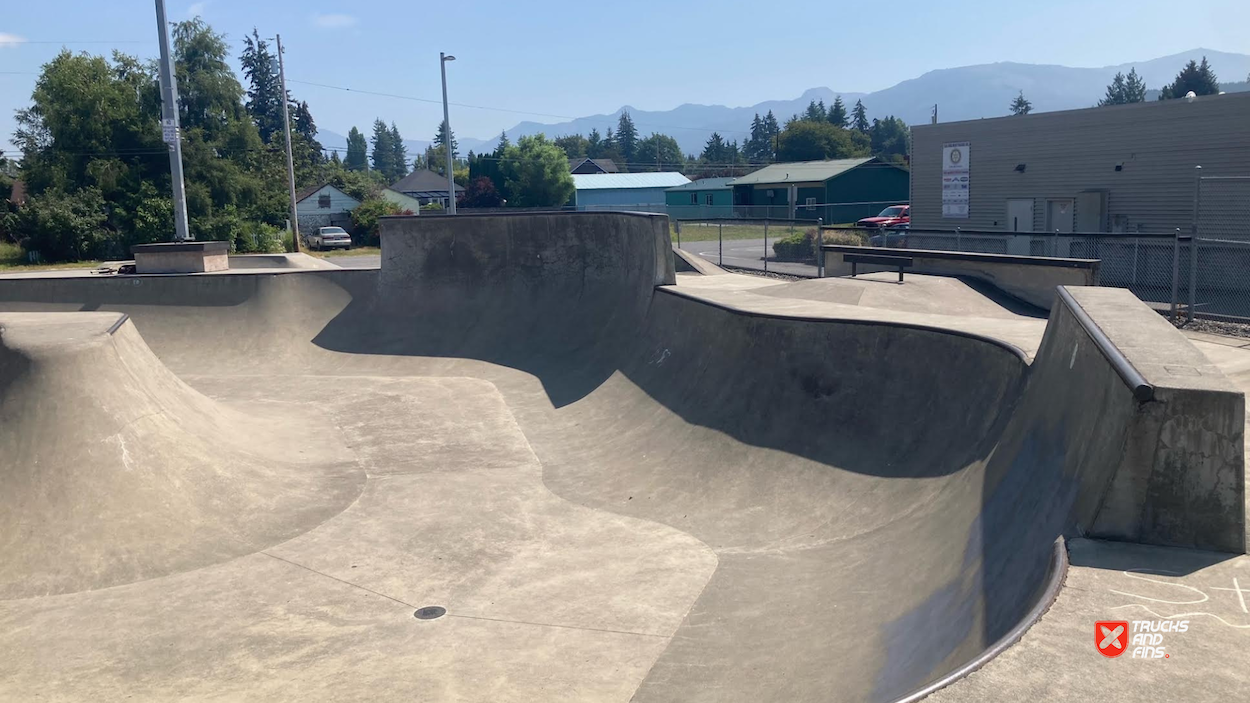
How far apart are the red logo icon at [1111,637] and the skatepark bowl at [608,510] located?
277 millimetres

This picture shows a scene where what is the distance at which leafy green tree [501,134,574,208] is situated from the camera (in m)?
69.6

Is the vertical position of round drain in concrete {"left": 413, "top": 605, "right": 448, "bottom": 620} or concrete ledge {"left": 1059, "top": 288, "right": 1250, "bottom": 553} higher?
concrete ledge {"left": 1059, "top": 288, "right": 1250, "bottom": 553}

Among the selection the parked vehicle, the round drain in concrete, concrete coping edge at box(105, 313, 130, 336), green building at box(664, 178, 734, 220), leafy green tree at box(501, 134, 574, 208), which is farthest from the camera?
leafy green tree at box(501, 134, 574, 208)

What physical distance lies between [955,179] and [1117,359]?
27.4 meters

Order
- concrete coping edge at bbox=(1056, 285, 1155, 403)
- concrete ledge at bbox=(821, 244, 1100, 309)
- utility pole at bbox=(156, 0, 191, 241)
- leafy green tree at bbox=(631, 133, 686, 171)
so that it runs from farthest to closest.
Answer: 1. leafy green tree at bbox=(631, 133, 686, 171)
2. utility pole at bbox=(156, 0, 191, 241)
3. concrete ledge at bbox=(821, 244, 1100, 309)
4. concrete coping edge at bbox=(1056, 285, 1155, 403)

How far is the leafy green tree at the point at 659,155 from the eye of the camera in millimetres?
141500

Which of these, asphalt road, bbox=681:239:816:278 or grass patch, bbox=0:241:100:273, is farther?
grass patch, bbox=0:241:100:273

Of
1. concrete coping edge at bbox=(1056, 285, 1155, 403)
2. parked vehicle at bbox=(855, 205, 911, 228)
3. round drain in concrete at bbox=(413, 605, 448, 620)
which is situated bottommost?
round drain in concrete at bbox=(413, 605, 448, 620)

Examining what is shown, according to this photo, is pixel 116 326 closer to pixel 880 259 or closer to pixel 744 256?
A: pixel 880 259

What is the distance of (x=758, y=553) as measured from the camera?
25.7 ft

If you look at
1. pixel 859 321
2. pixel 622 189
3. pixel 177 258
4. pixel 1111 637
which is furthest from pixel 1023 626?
pixel 622 189

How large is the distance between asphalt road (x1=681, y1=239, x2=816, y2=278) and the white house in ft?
85.8

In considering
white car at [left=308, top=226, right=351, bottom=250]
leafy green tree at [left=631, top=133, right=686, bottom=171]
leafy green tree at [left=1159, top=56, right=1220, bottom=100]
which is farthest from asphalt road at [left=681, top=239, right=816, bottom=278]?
leafy green tree at [left=631, top=133, right=686, bottom=171]

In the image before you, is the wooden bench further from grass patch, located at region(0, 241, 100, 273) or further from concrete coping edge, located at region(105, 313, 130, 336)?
grass patch, located at region(0, 241, 100, 273)
